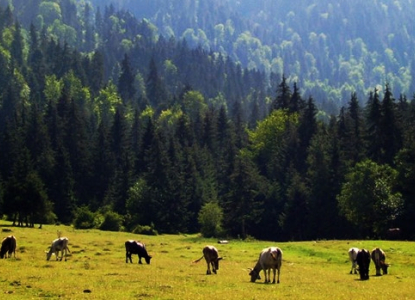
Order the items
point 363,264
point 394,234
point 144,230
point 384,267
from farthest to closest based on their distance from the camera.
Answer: point 144,230 → point 394,234 → point 384,267 → point 363,264

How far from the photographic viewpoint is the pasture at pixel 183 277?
96.6 feet

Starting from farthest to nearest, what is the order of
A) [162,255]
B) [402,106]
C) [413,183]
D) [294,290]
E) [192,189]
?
[402,106], [192,189], [413,183], [162,255], [294,290]

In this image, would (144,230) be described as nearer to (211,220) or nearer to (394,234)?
(211,220)

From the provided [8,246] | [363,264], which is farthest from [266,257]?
[8,246]

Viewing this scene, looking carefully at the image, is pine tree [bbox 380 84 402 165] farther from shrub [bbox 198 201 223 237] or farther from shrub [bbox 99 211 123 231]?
Answer: shrub [bbox 99 211 123 231]

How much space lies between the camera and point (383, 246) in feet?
191

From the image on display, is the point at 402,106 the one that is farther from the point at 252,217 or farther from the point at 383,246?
the point at 383,246

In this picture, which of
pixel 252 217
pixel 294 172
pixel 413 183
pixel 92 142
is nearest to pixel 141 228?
pixel 252 217

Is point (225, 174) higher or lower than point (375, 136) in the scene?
lower

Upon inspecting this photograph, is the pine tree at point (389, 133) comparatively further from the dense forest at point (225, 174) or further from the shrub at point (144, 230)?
the shrub at point (144, 230)

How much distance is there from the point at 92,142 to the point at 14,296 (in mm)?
115363

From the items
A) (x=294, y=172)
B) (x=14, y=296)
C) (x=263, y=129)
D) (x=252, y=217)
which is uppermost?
(x=263, y=129)

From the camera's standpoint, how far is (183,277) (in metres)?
36.3

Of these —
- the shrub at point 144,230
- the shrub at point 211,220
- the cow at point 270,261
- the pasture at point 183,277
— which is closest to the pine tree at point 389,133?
the shrub at point 211,220
